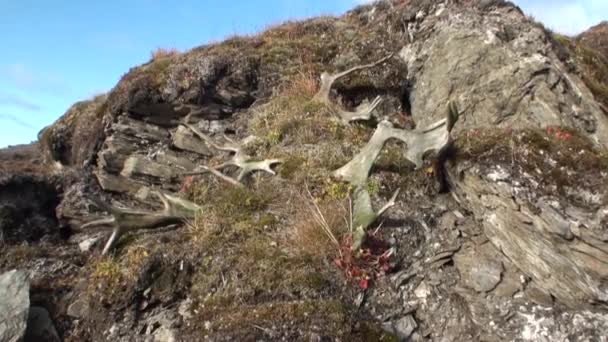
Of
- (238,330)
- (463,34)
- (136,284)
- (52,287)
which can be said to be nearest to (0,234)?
(52,287)

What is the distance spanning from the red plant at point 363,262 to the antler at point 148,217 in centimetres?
307

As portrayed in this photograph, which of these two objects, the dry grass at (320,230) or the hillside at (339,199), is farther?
the dry grass at (320,230)

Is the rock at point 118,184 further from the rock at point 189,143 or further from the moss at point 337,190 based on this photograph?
the moss at point 337,190

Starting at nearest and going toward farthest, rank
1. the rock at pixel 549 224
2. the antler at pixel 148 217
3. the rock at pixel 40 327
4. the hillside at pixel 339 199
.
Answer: the rock at pixel 549 224 → the hillside at pixel 339 199 → the rock at pixel 40 327 → the antler at pixel 148 217

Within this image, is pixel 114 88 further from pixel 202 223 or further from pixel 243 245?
pixel 243 245

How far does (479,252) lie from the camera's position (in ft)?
23.2

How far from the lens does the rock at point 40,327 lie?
714 centimetres

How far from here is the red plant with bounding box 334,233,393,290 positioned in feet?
22.8

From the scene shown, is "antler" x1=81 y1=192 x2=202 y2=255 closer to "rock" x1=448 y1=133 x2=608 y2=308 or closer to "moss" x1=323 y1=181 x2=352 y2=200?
"moss" x1=323 y1=181 x2=352 y2=200

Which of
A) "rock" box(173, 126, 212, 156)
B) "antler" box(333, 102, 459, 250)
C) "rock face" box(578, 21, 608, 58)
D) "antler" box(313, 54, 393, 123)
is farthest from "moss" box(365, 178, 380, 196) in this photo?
"rock face" box(578, 21, 608, 58)

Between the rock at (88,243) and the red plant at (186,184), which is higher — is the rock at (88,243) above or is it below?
below

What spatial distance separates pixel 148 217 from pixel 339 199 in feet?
11.7

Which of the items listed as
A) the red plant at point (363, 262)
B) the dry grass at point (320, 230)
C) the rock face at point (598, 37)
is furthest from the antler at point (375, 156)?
the rock face at point (598, 37)

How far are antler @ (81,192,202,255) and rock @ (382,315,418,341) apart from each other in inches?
161
